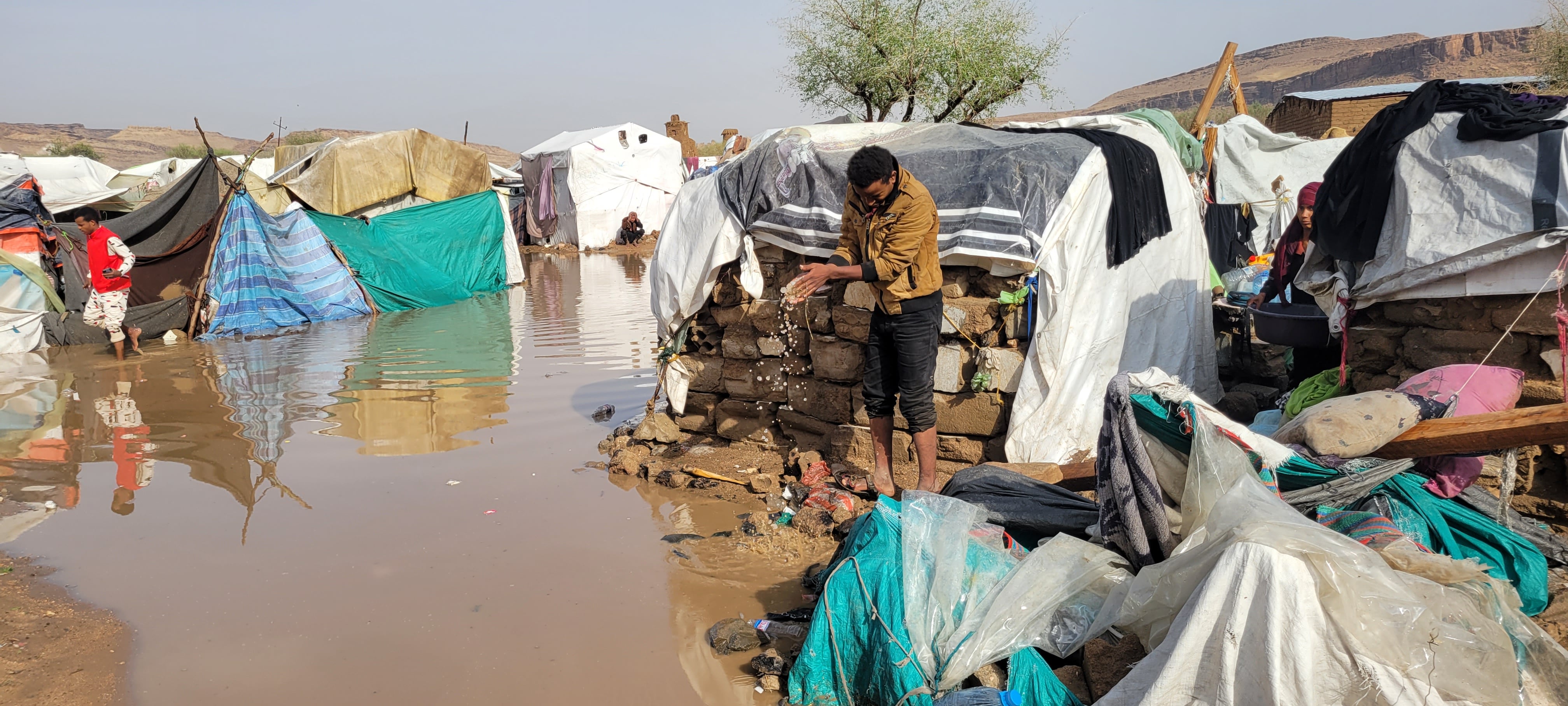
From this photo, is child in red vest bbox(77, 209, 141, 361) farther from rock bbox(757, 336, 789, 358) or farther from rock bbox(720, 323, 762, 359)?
rock bbox(757, 336, 789, 358)

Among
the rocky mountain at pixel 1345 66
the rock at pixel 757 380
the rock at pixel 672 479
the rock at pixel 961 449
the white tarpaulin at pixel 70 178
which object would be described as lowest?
the rock at pixel 672 479

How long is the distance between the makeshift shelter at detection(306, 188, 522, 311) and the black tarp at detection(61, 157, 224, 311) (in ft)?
4.90

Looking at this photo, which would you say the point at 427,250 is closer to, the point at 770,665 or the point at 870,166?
the point at 870,166

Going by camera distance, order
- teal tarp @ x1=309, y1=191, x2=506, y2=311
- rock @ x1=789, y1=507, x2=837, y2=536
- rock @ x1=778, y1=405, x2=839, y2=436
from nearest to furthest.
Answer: rock @ x1=789, y1=507, x2=837, y2=536 < rock @ x1=778, y1=405, x2=839, y2=436 < teal tarp @ x1=309, y1=191, x2=506, y2=311

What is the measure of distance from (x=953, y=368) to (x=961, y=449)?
0.47 metres

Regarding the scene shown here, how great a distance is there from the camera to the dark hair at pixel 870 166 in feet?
14.2

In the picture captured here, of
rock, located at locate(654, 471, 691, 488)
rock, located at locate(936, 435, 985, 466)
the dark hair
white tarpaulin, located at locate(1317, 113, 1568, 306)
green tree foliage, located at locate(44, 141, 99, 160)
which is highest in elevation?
green tree foliage, located at locate(44, 141, 99, 160)

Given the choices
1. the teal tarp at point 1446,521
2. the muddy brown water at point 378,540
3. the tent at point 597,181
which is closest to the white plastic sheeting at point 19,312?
the muddy brown water at point 378,540

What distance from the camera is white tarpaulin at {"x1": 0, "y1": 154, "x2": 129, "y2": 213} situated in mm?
16047

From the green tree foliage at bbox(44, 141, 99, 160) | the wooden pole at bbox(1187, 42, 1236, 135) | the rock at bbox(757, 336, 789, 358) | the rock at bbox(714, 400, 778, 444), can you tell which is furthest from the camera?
the green tree foliage at bbox(44, 141, 99, 160)

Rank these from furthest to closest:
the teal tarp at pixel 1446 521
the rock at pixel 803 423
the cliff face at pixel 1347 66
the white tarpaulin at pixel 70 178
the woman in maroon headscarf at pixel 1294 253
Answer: the cliff face at pixel 1347 66
the white tarpaulin at pixel 70 178
the woman in maroon headscarf at pixel 1294 253
the rock at pixel 803 423
the teal tarp at pixel 1446 521

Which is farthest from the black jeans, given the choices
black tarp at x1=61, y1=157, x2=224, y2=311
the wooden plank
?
black tarp at x1=61, y1=157, x2=224, y2=311

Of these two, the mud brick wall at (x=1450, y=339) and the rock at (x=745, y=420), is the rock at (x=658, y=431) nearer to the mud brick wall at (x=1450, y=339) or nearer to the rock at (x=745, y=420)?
the rock at (x=745, y=420)

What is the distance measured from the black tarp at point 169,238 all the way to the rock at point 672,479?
30.8 feet
